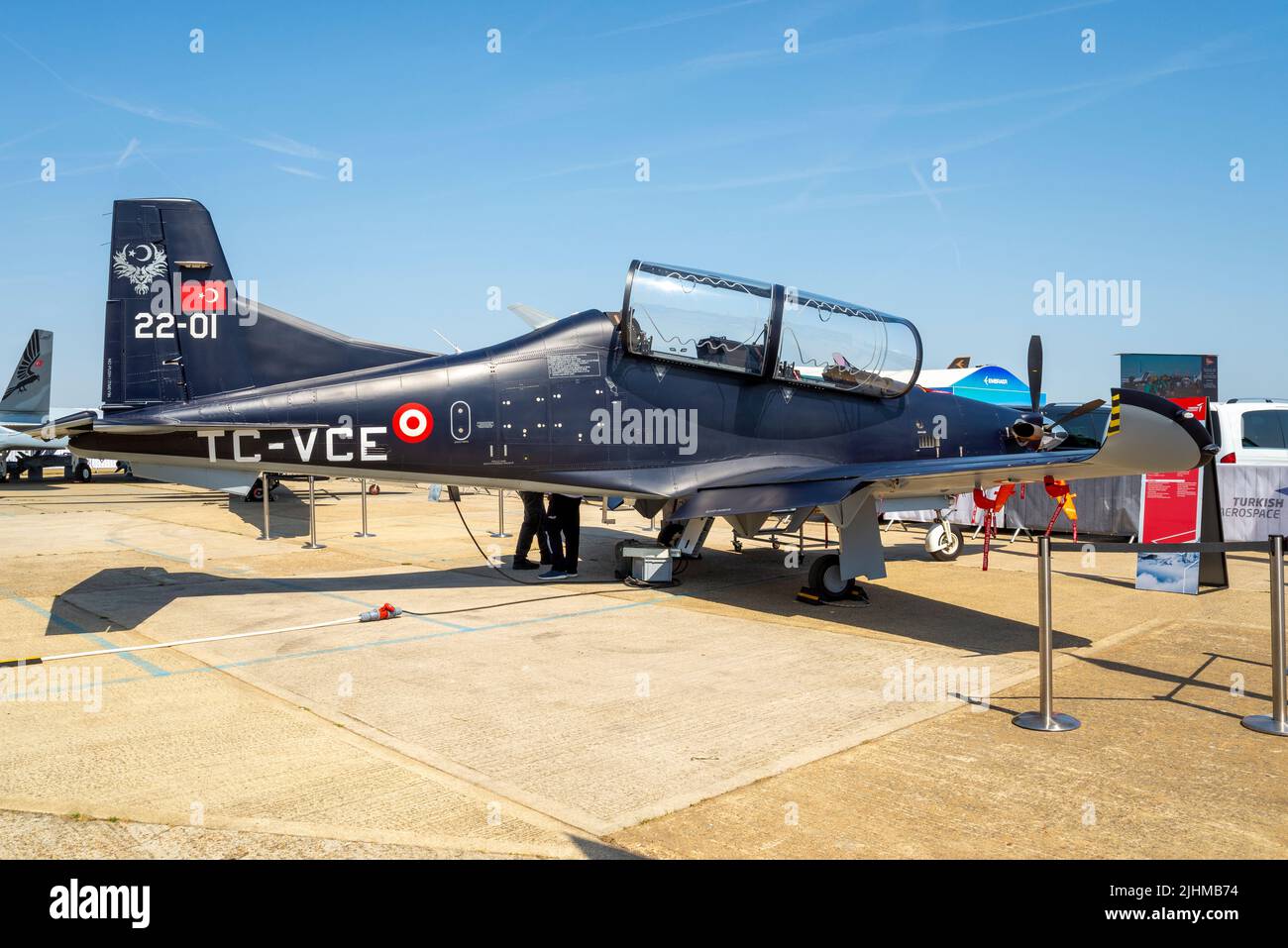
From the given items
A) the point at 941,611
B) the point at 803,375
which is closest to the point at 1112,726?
the point at 941,611

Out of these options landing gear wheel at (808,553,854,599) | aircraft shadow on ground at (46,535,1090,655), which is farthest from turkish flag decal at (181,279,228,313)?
landing gear wheel at (808,553,854,599)

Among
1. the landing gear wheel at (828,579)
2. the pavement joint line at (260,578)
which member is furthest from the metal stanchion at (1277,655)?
the pavement joint line at (260,578)

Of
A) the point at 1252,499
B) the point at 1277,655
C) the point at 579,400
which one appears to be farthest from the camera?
the point at 1252,499

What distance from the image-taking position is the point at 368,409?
1012cm

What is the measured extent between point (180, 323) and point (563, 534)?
18.3 feet

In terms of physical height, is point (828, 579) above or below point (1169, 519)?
below

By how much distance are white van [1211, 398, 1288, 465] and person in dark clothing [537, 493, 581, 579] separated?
1240cm

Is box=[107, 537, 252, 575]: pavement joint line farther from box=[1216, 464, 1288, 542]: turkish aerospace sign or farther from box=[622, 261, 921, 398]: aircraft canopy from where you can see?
box=[1216, 464, 1288, 542]: turkish aerospace sign

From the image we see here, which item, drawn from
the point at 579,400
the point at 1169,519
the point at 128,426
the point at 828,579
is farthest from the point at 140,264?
the point at 1169,519

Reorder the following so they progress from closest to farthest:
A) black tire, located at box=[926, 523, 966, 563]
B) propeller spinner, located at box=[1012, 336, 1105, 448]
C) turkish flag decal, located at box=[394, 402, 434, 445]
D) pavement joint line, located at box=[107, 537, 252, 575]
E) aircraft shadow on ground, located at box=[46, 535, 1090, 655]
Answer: aircraft shadow on ground, located at box=[46, 535, 1090, 655]
turkish flag decal, located at box=[394, 402, 434, 445]
propeller spinner, located at box=[1012, 336, 1105, 448]
pavement joint line, located at box=[107, 537, 252, 575]
black tire, located at box=[926, 523, 966, 563]

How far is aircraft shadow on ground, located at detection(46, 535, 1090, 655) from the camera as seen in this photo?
364 inches

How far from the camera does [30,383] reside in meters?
37.8

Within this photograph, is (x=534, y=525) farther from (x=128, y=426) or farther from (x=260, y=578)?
(x=128, y=426)
